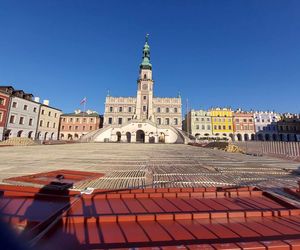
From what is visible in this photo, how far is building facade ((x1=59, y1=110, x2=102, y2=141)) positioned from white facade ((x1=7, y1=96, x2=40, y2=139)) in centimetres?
1349

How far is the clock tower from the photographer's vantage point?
57.7 m

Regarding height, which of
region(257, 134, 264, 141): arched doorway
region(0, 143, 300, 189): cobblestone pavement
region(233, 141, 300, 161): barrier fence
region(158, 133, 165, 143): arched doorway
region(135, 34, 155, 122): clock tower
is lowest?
region(0, 143, 300, 189): cobblestone pavement

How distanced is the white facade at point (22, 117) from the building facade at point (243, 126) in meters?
64.5

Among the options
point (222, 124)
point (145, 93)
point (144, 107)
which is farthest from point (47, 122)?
point (222, 124)

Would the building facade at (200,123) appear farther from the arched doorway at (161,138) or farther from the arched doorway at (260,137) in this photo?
the arched doorway at (161,138)

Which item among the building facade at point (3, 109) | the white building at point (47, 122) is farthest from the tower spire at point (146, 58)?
the building facade at point (3, 109)

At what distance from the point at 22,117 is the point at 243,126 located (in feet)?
227

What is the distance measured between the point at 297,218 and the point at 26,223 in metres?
4.71

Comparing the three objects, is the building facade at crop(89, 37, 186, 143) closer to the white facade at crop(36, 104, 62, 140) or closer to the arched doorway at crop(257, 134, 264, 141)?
the white facade at crop(36, 104, 62, 140)


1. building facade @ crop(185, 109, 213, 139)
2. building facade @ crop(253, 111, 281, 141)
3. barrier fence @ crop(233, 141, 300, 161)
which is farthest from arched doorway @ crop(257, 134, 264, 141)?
barrier fence @ crop(233, 141, 300, 161)

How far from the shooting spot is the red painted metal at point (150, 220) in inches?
89.3

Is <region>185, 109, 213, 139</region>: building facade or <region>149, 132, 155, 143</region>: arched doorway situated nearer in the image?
<region>149, 132, 155, 143</region>: arched doorway

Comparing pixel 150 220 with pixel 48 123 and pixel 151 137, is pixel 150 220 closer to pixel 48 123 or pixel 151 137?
pixel 151 137

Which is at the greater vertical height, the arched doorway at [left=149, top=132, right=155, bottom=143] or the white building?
the white building
